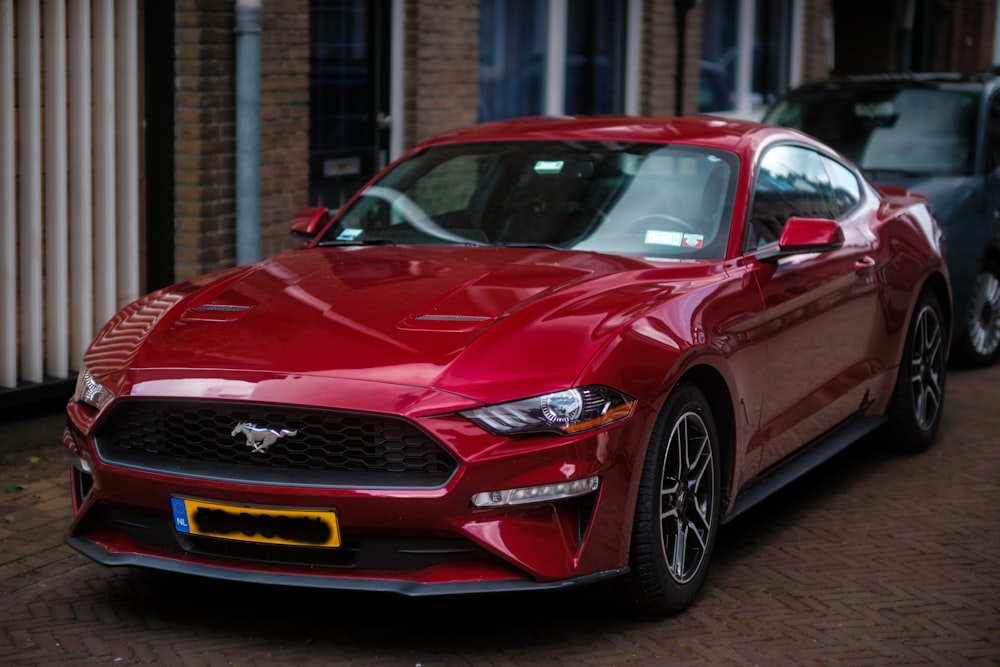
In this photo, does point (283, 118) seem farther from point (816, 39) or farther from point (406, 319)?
point (816, 39)

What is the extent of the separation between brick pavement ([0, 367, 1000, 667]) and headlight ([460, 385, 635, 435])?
70 centimetres

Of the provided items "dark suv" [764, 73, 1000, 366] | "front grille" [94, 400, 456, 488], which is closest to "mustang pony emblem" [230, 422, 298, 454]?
"front grille" [94, 400, 456, 488]

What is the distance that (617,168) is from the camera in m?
5.91

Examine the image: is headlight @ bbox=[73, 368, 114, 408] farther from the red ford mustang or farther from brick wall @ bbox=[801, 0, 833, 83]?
brick wall @ bbox=[801, 0, 833, 83]

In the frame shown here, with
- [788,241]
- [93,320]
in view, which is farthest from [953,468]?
[93,320]

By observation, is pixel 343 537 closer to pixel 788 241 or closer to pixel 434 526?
pixel 434 526

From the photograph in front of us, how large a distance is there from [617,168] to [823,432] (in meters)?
1.39

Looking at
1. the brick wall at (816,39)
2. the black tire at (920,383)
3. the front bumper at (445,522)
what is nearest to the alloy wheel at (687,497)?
the front bumper at (445,522)

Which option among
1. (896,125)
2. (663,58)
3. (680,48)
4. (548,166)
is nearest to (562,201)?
(548,166)

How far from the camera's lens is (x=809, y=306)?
588 cm

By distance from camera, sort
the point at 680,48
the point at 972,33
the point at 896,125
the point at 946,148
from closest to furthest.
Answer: the point at 946,148
the point at 896,125
the point at 680,48
the point at 972,33

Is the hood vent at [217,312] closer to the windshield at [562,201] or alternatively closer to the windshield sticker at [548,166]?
the windshield at [562,201]

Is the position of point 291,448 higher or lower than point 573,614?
higher

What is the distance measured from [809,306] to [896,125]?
17.0 ft
